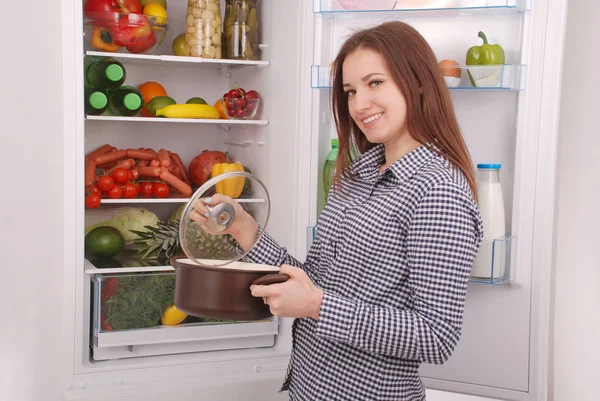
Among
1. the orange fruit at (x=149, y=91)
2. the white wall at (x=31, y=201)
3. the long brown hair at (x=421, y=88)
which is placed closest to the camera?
the long brown hair at (x=421, y=88)

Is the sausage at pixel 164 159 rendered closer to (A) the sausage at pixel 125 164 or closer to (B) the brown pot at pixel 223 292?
(A) the sausage at pixel 125 164

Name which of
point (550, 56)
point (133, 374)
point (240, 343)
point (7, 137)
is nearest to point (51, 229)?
point (7, 137)

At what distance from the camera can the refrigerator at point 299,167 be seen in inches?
66.8

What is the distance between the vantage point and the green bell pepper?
66.4 inches

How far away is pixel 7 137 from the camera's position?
5.37 feet

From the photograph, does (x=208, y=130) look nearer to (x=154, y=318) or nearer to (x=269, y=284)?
(x=154, y=318)

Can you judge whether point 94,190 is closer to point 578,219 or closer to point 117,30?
point 117,30

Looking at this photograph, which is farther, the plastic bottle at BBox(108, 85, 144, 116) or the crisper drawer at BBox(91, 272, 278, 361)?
the plastic bottle at BBox(108, 85, 144, 116)

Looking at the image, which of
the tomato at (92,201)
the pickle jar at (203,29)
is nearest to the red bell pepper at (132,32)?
the pickle jar at (203,29)

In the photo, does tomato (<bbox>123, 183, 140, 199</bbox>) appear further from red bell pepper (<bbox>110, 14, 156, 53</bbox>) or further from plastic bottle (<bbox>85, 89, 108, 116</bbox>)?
red bell pepper (<bbox>110, 14, 156, 53</bbox>)

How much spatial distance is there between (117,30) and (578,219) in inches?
58.7

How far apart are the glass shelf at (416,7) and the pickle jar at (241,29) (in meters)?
0.56

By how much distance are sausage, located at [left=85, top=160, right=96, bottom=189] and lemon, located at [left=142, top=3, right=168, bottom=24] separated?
515 millimetres

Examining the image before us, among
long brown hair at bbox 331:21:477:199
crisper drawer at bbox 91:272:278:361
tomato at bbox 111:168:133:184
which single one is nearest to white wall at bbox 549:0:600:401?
long brown hair at bbox 331:21:477:199
